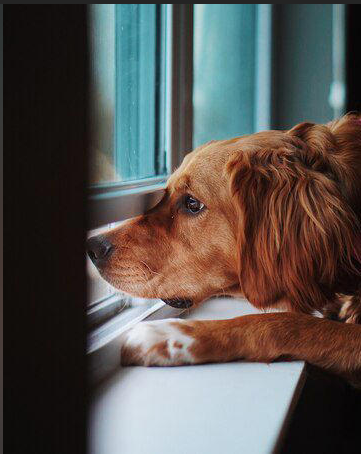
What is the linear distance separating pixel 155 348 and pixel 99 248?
0.73 ft

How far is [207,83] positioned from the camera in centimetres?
143

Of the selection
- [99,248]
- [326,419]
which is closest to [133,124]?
[99,248]

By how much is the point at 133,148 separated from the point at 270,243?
0.34 meters

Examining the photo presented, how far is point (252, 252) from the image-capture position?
1.00 meters

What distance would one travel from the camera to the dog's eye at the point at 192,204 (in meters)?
1.07

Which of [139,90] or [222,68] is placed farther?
[222,68]

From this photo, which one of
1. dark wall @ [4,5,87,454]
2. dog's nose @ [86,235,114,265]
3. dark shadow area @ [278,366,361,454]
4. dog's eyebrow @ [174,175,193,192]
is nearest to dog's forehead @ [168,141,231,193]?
dog's eyebrow @ [174,175,193,192]

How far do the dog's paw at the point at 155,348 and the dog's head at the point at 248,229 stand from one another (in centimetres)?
11

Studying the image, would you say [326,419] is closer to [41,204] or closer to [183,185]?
[183,185]

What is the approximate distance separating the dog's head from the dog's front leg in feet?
0.14

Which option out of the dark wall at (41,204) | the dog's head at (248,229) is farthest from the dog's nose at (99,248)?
the dark wall at (41,204)

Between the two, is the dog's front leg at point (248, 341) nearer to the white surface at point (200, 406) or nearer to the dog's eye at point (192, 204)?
the white surface at point (200, 406)

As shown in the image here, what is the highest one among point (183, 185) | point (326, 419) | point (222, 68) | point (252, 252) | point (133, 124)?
point (222, 68)

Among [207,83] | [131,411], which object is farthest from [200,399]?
[207,83]
